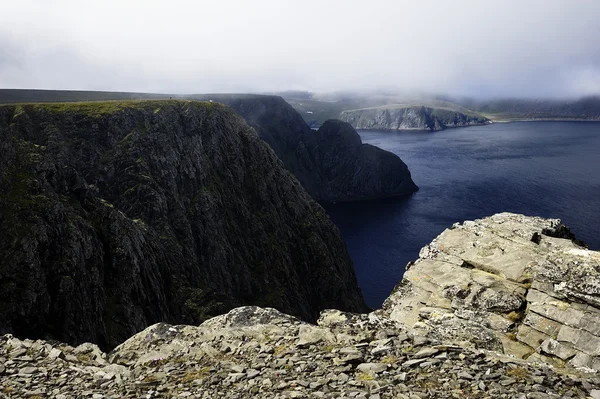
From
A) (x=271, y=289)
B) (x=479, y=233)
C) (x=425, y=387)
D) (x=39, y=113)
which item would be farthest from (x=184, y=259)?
(x=425, y=387)

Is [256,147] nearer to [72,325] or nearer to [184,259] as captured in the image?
[184,259]

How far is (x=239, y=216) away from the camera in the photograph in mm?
146000

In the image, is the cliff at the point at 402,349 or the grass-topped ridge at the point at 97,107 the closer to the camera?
the cliff at the point at 402,349

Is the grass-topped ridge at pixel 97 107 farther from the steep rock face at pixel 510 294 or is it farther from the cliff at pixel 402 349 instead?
the steep rock face at pixel 510 294

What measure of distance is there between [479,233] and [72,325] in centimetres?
6737

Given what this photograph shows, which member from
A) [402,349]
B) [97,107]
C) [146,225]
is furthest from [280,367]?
[97,107]

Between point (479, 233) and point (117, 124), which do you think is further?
point (117, 124)

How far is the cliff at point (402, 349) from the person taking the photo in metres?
14.6

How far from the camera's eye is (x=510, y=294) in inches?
933

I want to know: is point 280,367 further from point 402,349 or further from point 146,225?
point 146,225

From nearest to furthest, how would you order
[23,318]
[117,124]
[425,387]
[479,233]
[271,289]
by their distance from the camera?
[425,387]
[479,233]
[23,318]
[117,124]
[271,289]

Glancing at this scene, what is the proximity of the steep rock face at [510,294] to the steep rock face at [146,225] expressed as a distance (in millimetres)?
61087

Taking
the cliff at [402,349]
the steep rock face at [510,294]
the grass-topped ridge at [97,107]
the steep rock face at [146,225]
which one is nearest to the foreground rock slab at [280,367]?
the cliff at [402,349]

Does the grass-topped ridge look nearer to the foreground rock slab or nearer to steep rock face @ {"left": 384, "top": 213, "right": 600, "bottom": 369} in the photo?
the foreground rock slab
